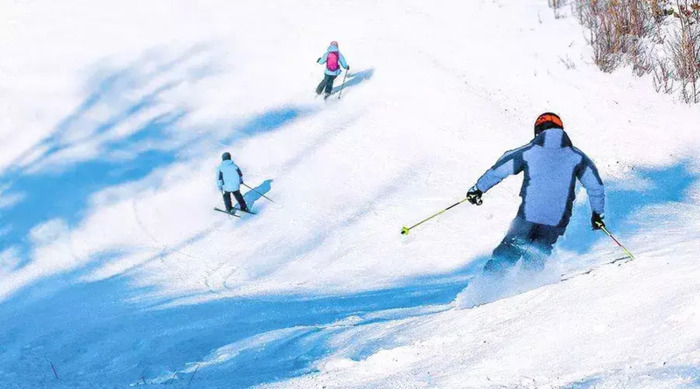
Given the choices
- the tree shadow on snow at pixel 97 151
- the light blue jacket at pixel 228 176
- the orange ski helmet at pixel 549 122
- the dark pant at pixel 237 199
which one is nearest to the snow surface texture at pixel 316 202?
the tree shadow on snow at pixel 97 151

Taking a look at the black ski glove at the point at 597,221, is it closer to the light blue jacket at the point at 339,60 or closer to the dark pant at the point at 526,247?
the dark pant at the point at 526,247

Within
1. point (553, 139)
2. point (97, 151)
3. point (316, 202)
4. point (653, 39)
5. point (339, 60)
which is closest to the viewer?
point (553, 139)

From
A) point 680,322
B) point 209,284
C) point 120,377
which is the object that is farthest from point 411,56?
point 680,322

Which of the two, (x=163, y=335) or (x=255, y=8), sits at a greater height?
(x=255, y=8)

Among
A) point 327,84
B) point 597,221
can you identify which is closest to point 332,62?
point 327,84

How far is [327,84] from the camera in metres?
17.6

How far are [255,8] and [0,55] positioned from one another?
314 inches

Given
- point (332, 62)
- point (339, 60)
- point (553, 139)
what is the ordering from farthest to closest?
point (339, 60) → point (332, 62) → point (553, 139)

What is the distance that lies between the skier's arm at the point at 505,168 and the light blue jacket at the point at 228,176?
749 centimetres

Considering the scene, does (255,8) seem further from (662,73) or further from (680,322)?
(680,322)

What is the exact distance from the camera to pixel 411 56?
18875mm

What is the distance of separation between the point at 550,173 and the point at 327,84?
12.1 m

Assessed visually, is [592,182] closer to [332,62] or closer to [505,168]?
[505,168]

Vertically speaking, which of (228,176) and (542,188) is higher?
(228,176)
